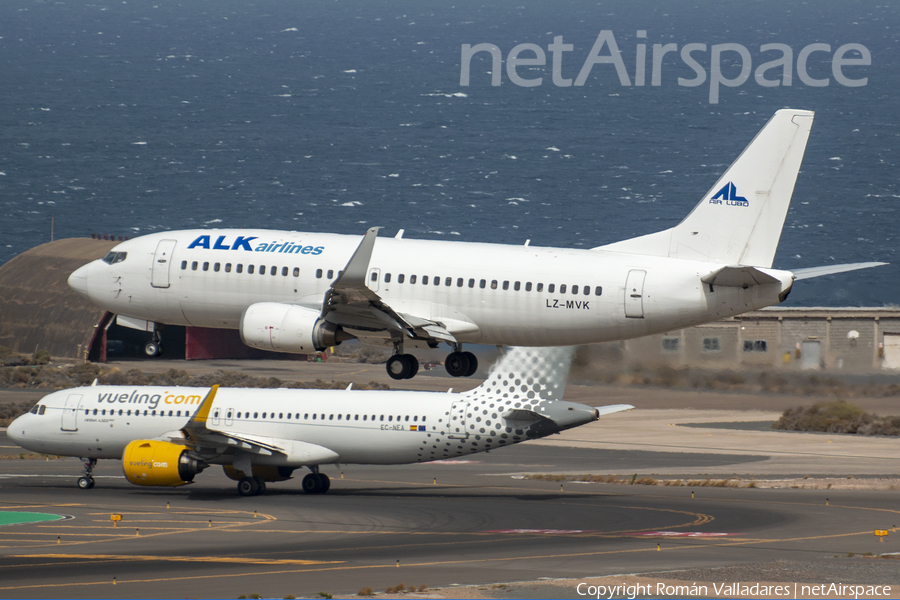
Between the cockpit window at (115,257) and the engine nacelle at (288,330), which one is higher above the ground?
the cockpit window at (115,257)

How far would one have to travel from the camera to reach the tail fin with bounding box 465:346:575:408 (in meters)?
66.1

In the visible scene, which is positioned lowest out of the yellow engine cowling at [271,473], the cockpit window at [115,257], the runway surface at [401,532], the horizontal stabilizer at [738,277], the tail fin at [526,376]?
the runway surface at [401,532]

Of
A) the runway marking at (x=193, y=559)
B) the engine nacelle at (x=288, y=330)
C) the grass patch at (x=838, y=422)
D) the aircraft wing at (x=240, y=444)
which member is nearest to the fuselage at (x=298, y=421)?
the aircraft wing at (x=240, y=444)

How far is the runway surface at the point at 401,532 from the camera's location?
4506 cm

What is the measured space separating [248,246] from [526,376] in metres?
25.2

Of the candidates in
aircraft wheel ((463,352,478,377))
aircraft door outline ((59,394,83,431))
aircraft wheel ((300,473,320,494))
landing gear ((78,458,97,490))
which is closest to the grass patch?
aircraft wheel ((300,473,320,494))

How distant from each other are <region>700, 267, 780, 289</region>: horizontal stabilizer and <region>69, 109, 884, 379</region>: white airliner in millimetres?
44

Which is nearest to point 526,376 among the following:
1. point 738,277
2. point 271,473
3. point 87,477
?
point 271,473

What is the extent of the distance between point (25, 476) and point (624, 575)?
48.1 meters

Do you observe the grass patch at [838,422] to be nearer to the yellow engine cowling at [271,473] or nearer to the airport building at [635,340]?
the airport building at [635,340]

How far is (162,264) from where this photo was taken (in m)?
45.2

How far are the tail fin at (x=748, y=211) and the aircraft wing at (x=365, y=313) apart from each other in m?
6.94

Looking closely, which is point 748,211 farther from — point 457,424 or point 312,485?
point 312,485

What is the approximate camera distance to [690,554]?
49.6m
